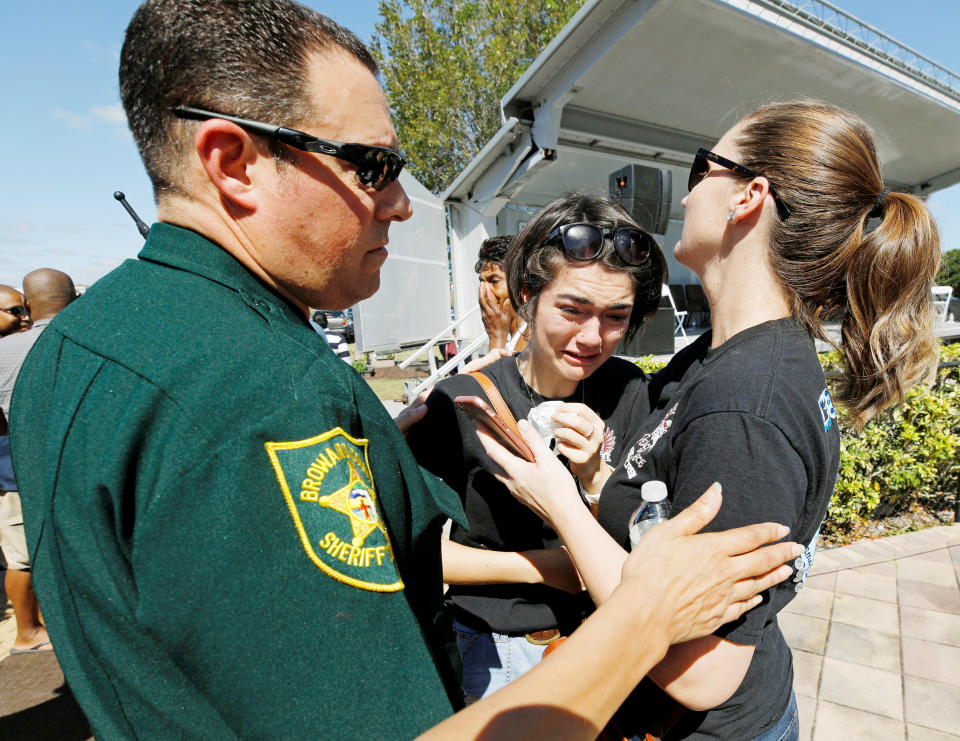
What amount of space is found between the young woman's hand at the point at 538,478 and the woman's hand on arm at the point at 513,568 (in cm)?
31

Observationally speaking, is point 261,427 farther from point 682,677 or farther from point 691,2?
point 691,2

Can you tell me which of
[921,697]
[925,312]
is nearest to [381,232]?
[925,312]

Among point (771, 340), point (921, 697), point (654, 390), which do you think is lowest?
point (921, 697)

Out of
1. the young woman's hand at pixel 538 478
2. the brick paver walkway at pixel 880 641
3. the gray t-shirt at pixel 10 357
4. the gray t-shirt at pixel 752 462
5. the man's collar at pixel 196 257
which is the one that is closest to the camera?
the man's collar at pixel 196 257

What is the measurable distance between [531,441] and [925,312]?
1.23m

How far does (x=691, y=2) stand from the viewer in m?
6.86

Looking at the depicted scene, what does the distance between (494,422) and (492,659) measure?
0.86 metres

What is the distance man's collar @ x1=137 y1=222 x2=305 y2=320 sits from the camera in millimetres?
818

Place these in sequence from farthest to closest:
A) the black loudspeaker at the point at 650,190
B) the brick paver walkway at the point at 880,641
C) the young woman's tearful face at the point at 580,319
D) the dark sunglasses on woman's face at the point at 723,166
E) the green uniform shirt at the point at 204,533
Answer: the black loudspeaker at the point at 650,190 < the brick paver walkway at the point at 880,641 < the young woman's tearful face at the point at 580,319 < the dark sunglasses on woman's face at the point at 723,166 < the green uniform shirt at the point at 204,533

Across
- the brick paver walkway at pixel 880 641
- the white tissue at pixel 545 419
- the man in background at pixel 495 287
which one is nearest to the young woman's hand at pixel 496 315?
the man in background at pixel 495 287

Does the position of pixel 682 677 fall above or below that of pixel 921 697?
above

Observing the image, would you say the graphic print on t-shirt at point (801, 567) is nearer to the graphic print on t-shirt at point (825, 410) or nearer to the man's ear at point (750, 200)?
the graphic print on t-shirt at point (825, 410)

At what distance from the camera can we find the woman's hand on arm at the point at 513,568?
1.67 meters

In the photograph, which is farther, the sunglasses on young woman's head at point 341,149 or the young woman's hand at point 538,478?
the young woman's hand at point 538,478
